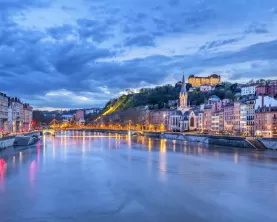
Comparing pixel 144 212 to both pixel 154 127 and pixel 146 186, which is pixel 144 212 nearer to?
pixel 146 186

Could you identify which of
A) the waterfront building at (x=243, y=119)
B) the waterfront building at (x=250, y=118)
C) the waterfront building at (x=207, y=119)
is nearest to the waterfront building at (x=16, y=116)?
the waterfront building at (x=207, y=119)

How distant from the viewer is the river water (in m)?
15.4

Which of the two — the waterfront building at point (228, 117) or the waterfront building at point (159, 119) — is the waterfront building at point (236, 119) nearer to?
the waterfront building at point (228, 117)

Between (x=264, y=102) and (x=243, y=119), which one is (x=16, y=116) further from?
(x=264, y=102)

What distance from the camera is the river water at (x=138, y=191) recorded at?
607 inches

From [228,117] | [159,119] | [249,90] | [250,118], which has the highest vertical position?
[249,90]

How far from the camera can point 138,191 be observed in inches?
772

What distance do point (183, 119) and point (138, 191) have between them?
73.5m

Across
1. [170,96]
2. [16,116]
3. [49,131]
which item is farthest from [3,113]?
[170,96]

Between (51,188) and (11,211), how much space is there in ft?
14.7

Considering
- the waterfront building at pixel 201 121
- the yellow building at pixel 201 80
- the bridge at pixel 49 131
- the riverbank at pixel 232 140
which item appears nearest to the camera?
the riverbank at pixel 232 140

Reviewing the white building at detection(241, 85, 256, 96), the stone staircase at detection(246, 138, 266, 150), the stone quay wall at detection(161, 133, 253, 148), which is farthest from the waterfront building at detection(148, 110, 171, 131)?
the stone staircase at detection(246, 138, 266, 150)

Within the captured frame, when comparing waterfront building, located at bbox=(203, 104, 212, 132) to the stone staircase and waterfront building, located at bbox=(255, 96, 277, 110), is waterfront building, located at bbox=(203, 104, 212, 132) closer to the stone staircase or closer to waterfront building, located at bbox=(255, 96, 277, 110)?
Result: waterfront building, located at bbox=(255, 96, 277, 110)

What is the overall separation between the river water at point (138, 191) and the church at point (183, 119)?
2256 inches
